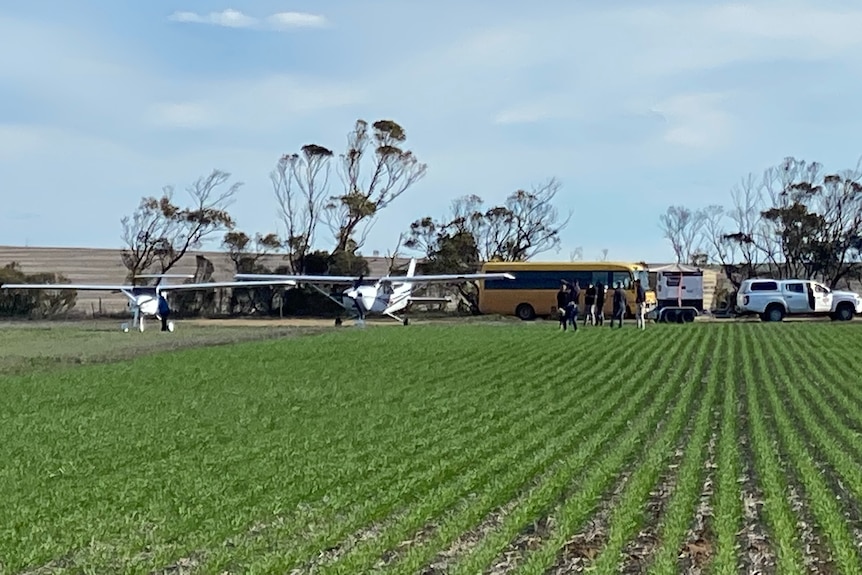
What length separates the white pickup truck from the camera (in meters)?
41.3

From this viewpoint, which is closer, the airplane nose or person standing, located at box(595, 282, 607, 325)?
person standing, located at box(595, 282, 607, 325)

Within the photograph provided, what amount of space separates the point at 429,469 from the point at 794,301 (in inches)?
1350

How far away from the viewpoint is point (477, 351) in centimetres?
2353

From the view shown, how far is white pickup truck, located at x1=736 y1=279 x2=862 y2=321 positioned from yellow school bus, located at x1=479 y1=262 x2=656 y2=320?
364 centimetres

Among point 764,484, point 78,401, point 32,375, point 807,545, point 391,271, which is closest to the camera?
point 807,545

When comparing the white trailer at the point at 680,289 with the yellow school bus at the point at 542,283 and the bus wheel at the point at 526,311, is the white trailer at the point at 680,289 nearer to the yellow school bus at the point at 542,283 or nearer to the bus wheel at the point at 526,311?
the yellow school bus at the point at 542,283

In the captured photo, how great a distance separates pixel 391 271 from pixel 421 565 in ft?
159

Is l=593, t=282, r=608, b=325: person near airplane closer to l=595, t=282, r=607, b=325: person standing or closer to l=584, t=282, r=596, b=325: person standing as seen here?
l=595, t=282, r=607, b=325: person standing

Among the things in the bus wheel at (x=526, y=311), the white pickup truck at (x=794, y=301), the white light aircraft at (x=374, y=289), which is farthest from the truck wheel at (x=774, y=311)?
the white light aircraft at (x=374, y=289)

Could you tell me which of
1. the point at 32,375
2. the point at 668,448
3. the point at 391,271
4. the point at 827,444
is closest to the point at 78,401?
the point at 32,375

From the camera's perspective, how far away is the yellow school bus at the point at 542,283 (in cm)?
4416

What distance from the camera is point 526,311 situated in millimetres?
45406

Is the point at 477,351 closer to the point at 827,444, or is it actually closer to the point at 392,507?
the point at 827,444

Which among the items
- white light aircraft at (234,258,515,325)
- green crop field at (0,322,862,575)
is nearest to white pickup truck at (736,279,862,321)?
white light aircraft at (234,258,515,325)
